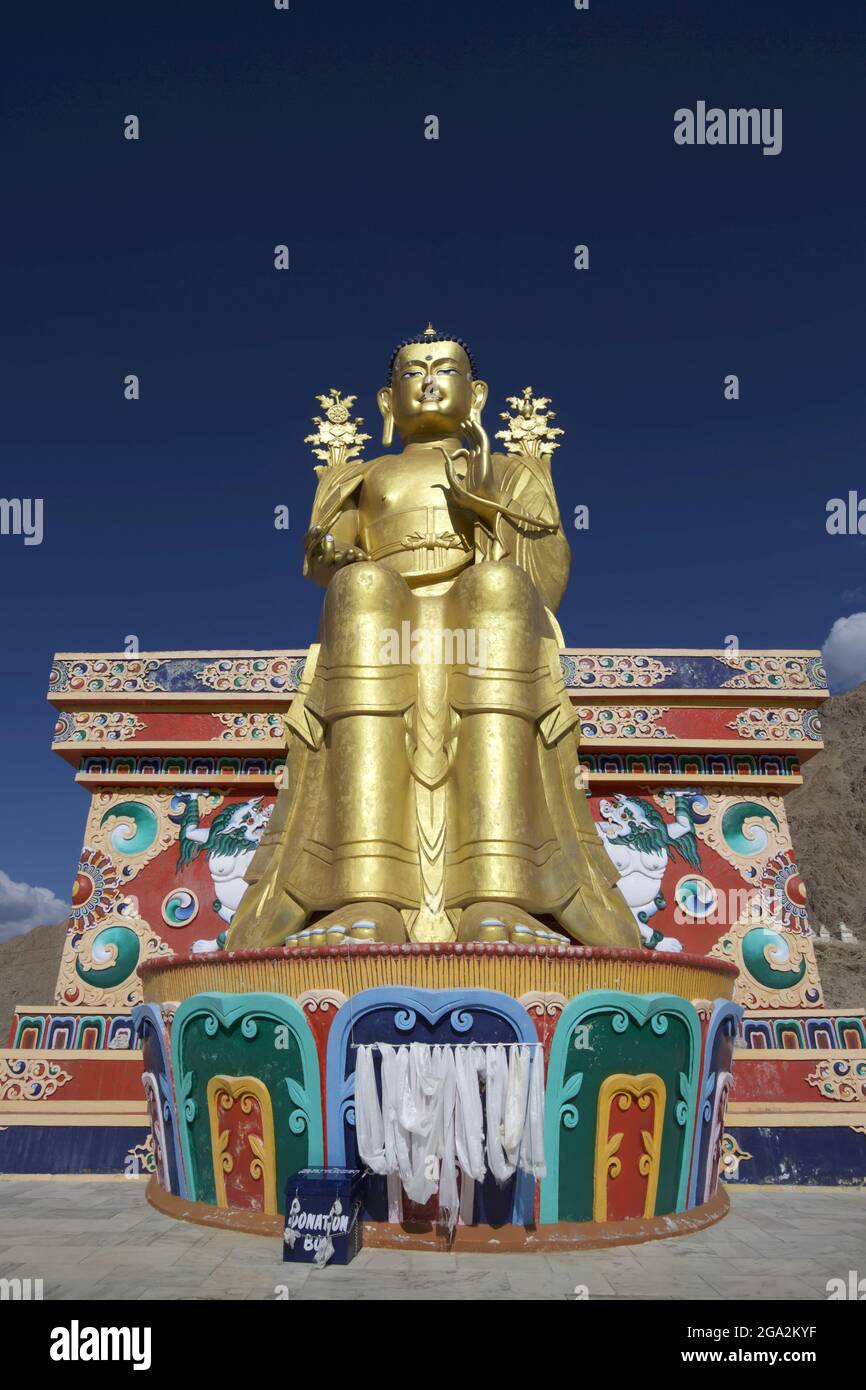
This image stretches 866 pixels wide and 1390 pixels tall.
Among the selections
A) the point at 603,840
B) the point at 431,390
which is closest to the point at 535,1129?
the point at 603,840

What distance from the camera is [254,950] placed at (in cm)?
477

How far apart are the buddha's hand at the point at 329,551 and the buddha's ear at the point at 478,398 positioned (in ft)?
5.33

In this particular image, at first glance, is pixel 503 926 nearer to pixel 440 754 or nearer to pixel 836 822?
pixel 440 754

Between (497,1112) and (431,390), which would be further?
(431,390)

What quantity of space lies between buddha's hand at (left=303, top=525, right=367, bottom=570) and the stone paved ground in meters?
3.91

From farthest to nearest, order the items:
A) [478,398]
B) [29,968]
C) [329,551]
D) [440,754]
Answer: [29,968]
[478,398]
[329,551]
[440,754]

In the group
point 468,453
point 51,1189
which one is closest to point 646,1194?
point 51,1189

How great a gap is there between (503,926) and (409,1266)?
5.09 ft

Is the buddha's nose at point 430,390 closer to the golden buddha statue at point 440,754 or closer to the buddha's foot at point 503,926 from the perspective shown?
the golden buddha statue at point 440,754

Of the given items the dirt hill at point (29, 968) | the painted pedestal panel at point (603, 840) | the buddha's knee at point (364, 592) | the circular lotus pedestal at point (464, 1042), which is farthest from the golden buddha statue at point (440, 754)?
the dirt hill at point (29, 968)

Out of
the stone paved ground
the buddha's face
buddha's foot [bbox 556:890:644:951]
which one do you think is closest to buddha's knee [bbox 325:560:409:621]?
the buddha's face

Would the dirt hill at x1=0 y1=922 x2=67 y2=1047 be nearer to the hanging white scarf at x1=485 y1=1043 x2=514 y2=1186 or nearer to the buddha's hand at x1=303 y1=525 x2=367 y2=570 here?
the buddha's hand at x1=303 y1=525 x2=367 y2=570

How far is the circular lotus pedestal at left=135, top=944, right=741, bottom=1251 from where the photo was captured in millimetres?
4395

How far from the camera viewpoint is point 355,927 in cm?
500
